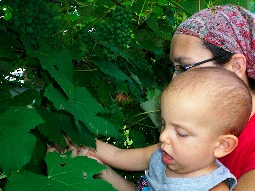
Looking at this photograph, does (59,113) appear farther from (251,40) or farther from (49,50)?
(251,40)

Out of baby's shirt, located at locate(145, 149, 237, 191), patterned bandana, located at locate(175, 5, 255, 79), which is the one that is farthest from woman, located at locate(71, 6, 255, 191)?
baby's shirt, located at locate(145, 149, 237, 191)

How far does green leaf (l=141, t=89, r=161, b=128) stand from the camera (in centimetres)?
278

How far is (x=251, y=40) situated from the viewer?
2.14 metres

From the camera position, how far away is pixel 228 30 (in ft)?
6.98

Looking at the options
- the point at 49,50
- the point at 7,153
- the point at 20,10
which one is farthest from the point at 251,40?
the point at 7,153

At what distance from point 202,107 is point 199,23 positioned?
66 cm

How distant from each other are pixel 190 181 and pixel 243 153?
264 millimetres

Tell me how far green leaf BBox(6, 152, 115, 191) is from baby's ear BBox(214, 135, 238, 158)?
0.48 meters

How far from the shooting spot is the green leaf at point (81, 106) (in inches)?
67.1

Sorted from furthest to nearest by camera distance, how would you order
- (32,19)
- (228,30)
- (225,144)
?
(228,30) < (32,19) < (225,144)

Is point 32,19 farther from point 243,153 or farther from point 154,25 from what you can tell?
point 243,153

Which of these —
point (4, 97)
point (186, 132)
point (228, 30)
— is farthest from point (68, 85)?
point (228, 30)

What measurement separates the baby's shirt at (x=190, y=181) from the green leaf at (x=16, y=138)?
664 millimetres

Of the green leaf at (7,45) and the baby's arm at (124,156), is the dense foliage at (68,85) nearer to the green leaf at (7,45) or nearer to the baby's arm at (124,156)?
the green leaf at (7,45)
